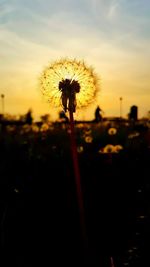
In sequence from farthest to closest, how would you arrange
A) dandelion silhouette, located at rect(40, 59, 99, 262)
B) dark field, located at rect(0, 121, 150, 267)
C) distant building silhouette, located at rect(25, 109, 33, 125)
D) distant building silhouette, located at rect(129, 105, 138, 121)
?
distant building silhouette, located at rect(25, 109, 33, 125) < distant building silhouette, located at rect(129, 105, 138, 121) < dark field, located at rect(0, 121, 150, 267) < dandelion silhouette, located at rect(40, 59, 99, 262)

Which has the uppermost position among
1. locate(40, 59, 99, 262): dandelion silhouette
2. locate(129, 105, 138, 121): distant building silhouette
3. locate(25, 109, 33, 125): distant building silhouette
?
locate(40, 59, 99, 262): dandelion silhouette

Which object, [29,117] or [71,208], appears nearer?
[71,208]

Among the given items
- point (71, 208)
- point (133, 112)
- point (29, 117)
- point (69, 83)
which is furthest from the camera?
point (29, 117)

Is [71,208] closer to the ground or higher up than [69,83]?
closer to the ground

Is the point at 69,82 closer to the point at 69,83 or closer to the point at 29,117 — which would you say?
the point at 69,83

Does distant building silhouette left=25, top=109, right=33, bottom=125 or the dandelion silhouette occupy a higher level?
the dandelion silhouette

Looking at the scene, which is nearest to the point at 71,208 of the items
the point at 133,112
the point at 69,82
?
the point at 69,82

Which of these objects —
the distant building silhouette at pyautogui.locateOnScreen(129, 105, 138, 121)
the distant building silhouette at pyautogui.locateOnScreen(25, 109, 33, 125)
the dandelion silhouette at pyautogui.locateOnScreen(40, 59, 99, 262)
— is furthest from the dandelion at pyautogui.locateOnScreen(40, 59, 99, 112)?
the distant building silhouette at pyautogui.locateOnScreen(25, 109, 33, 125)

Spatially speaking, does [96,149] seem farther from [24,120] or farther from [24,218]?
[24,120]

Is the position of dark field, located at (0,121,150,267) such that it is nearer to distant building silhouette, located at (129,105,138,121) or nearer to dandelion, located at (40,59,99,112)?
dandelion, located at (40,59,99,112)
